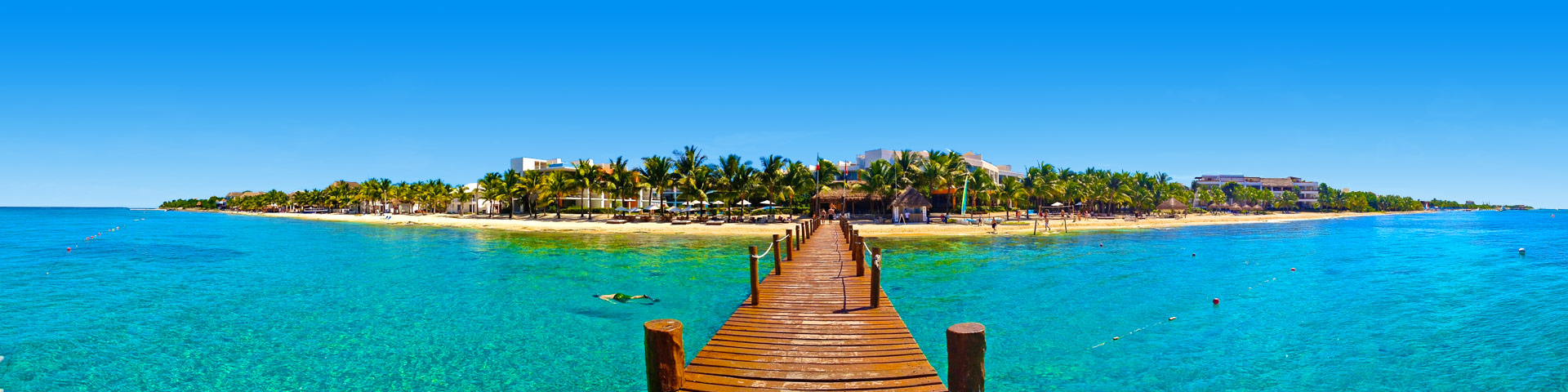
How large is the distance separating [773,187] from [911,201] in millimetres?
13167

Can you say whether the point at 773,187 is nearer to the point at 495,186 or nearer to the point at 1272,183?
the point at 495,186

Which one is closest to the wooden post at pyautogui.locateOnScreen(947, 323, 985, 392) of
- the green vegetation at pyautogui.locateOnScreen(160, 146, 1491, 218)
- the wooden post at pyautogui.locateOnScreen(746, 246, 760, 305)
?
the wooden post at pyautogui.locateOnScreen(746, 246, 760, 305)

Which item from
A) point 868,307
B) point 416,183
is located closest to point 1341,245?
point 868,307

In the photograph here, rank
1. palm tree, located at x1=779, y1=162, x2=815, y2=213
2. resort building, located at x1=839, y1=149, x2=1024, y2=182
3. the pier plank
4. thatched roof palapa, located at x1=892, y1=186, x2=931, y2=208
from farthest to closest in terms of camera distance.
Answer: resort building, located at x1=839, y1=149, x2=1024, y2=182 < palm tree, located at x1=779, y1=162, x2=815, y2=213 < thatched roof palapa, located at x1=892, y1=186, x2=931, y2=208 < the pier plank

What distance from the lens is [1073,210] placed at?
9406 centimetres

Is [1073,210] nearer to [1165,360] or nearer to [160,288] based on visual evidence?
[1165,360]

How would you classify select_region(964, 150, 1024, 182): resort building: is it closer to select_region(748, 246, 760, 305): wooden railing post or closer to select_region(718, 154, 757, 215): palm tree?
select_region(718, 154, 757, 215): palm tree

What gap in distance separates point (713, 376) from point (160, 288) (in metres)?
25.0

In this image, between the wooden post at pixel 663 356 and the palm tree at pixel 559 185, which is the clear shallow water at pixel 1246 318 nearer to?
the wooden post at pixel 663 356

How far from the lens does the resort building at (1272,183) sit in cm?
14850

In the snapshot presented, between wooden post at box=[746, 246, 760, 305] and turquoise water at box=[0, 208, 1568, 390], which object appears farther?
wooden post at box=[746, 246, 760, 305]

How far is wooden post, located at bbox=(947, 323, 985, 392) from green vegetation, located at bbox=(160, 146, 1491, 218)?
4852 cm

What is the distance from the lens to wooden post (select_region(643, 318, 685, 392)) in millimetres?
7246

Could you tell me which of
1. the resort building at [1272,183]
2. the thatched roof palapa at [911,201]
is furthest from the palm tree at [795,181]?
the resort building at [1272,183]
